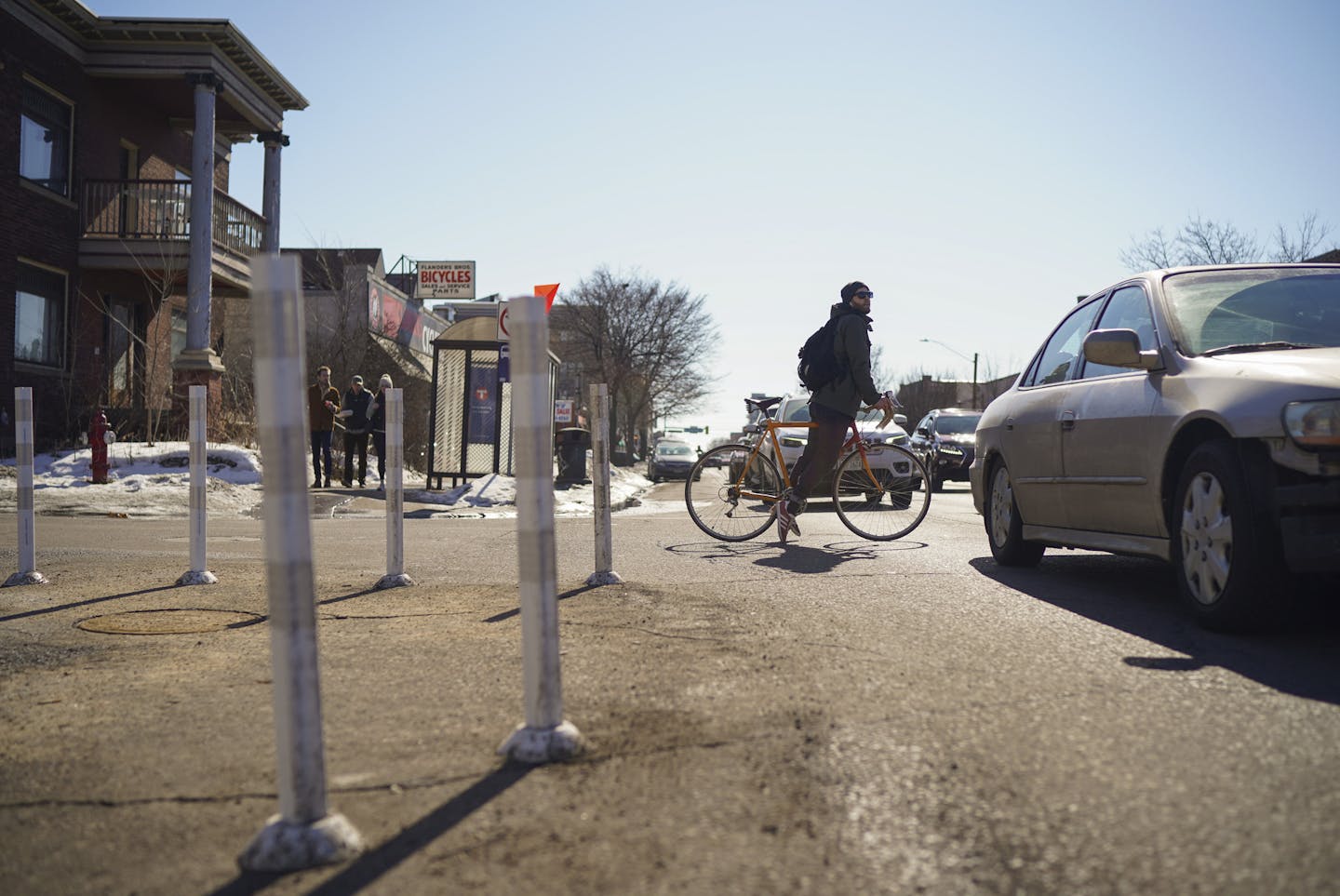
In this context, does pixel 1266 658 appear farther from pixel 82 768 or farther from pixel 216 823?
pixel 82 768

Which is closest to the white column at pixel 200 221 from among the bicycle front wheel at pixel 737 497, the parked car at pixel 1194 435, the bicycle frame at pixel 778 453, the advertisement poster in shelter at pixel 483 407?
the advertisement poster in shelter at pixel 483 407

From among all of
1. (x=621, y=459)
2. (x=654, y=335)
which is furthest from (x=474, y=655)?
(x=654, y=335)

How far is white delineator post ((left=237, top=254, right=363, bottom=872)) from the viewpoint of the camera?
7.68ft

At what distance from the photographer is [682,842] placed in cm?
241

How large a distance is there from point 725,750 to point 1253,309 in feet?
12.9

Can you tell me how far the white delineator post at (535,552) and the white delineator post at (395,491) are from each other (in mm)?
3466

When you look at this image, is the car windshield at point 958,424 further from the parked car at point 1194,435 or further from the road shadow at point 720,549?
the parked car at point 1194,435

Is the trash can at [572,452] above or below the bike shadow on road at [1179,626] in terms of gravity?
above

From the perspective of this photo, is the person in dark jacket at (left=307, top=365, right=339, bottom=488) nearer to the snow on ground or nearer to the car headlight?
the snow on ground

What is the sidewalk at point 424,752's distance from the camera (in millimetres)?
2312

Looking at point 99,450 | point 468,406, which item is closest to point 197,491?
point 99,450

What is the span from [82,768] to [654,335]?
60318 millimetres

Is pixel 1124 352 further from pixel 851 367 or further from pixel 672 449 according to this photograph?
pixel 672 449

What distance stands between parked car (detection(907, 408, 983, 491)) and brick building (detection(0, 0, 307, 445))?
12.7 metres
